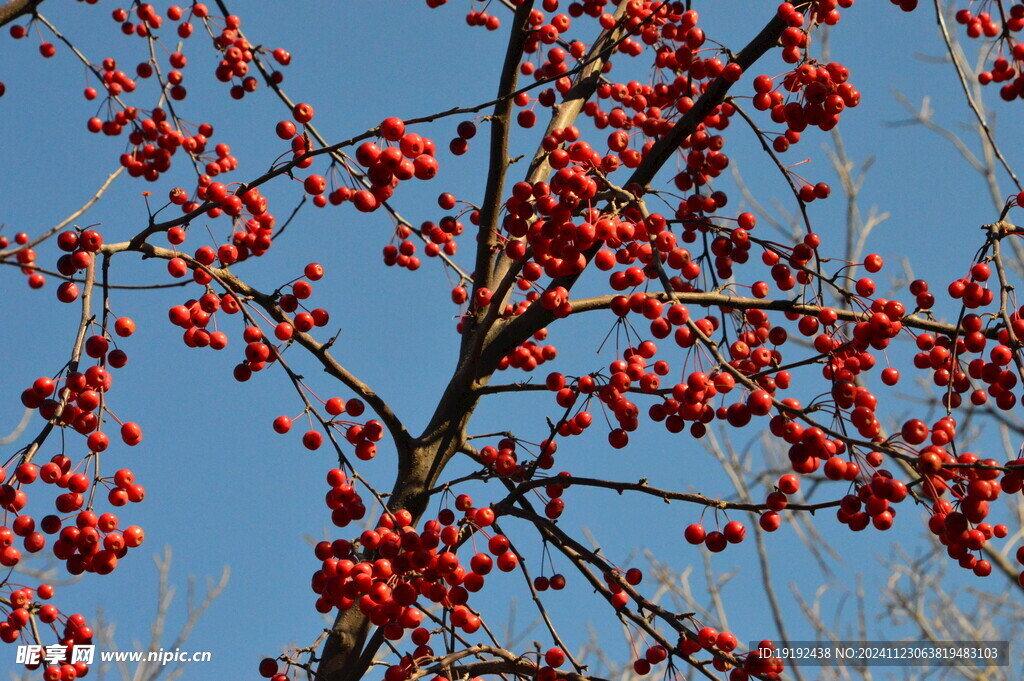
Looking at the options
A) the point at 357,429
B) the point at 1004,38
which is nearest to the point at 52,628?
the point at 357,429

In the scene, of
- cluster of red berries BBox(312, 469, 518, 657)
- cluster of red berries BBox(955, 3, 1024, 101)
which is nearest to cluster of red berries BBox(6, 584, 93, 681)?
cluster of red berries BBox(312, 469, 518, 657)

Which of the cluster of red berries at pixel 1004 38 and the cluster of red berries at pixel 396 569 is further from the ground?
the cluster of red berries at pixel 1004 38

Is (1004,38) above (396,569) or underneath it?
above

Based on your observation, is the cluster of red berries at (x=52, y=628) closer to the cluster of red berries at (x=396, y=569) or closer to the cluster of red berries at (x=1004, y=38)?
the cluster of red berries at (x=396, y=569)

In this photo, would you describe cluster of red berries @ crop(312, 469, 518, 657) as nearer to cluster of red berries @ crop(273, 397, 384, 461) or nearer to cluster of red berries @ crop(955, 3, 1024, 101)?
cluster of red berries @ crop(273, 397, 384, 461)

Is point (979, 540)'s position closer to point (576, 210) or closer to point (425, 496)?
point (576, 210)

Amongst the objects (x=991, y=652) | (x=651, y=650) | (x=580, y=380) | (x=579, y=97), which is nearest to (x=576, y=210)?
(x=580, y=380)

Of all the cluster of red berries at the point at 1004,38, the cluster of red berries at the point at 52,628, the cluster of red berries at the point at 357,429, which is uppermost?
Result: the cluster of red berries at the point at 1004,38

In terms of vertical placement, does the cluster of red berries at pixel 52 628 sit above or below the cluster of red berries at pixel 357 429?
below

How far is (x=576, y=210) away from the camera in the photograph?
277 cm

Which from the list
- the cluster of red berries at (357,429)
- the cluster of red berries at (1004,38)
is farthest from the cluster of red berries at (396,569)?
the cluster of red berries at (1004,38)

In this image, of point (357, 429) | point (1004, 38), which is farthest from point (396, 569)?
point (1004, 38)

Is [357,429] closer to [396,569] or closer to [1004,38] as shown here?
[396,569]

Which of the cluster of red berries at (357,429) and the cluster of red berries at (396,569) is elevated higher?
the cluster of red berries at (357,429)
